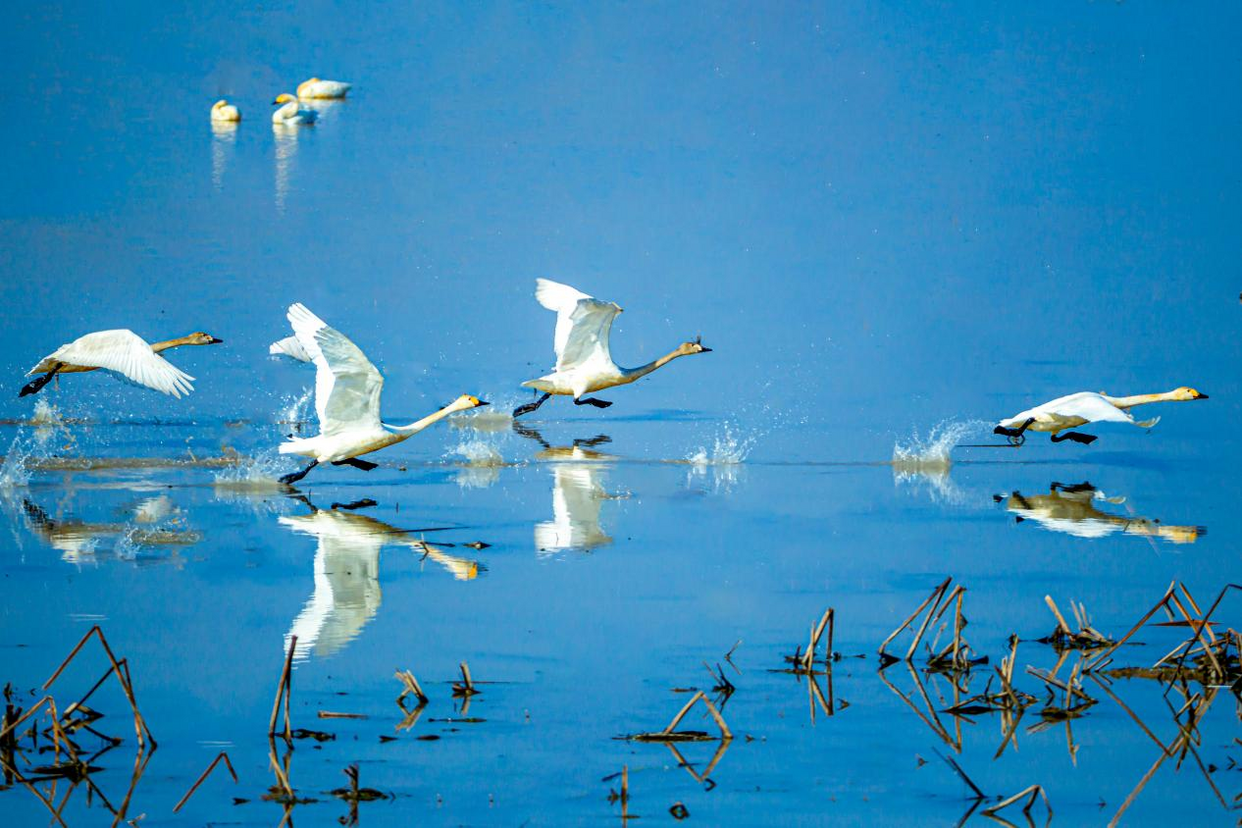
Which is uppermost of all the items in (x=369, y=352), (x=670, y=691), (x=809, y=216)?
(x=809, y=216)

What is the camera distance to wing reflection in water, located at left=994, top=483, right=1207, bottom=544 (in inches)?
475

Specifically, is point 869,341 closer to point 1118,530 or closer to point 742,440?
point 742,440

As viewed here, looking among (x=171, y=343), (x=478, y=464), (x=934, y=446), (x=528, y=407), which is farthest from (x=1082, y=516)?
(x=171, y=343)

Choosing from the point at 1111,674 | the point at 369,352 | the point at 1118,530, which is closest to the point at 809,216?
the point at 369,352

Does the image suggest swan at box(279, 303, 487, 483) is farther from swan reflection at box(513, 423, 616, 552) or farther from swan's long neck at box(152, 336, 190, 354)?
swan's long neck at box(152, 336, 190, 354)

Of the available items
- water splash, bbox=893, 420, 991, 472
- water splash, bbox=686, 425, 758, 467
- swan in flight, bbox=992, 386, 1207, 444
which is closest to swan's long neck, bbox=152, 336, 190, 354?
water splash, bbox=686, 425, 758, 467

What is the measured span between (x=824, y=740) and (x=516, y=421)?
33.6 ft

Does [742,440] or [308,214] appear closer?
[742,440]

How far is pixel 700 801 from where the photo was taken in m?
6.46

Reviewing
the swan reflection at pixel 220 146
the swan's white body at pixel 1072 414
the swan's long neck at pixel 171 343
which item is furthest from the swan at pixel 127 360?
the swan reflection at pixel 220 146

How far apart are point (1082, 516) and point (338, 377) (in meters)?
5.68

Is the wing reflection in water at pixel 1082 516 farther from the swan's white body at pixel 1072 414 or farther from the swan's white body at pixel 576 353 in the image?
the swan's white body at pixel 576 353

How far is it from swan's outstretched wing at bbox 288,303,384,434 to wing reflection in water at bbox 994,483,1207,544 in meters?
4.96

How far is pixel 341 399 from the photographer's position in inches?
484
